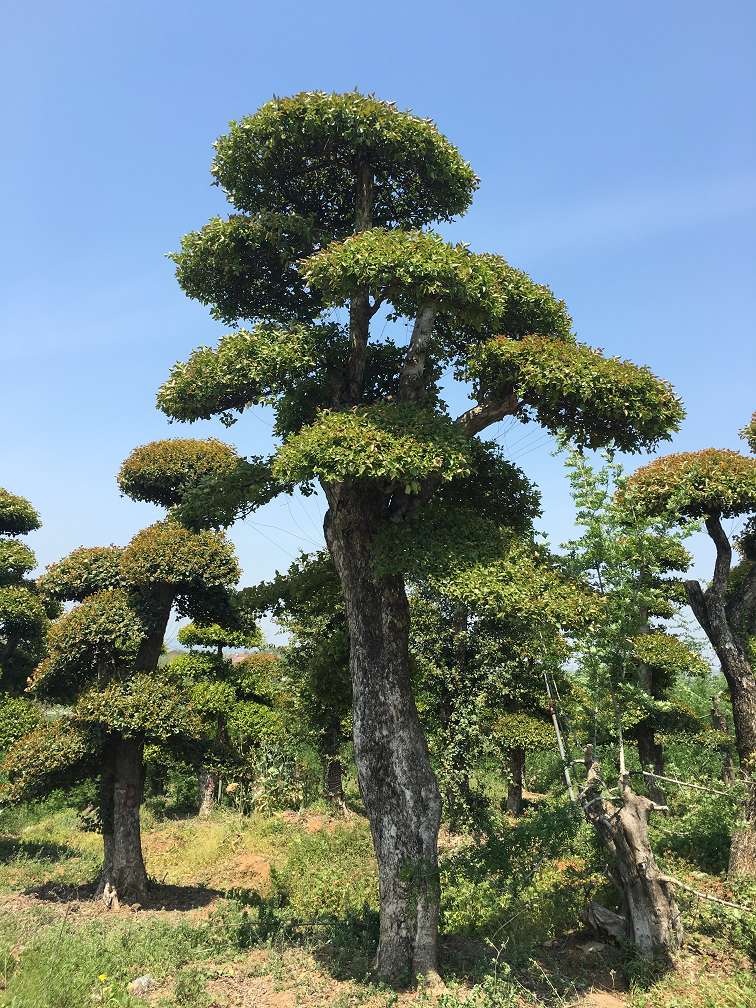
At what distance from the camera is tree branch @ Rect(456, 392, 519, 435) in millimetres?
10164

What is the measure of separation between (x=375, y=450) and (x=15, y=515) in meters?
17.7

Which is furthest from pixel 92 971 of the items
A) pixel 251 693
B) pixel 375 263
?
pixel 251 693

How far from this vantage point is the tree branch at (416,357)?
33.7 feet

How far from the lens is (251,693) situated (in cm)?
2541

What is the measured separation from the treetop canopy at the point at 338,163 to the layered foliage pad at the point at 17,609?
1410cm

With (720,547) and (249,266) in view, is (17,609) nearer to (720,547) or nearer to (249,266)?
(249,266)

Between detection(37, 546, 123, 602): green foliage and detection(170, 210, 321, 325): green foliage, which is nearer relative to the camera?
detection(170, 210, 321, 325): green foliage

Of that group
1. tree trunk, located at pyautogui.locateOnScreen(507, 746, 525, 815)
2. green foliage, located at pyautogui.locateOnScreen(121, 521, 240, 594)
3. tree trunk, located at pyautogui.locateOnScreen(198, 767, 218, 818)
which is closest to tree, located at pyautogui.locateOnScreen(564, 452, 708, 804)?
green foliage, located at pyautogui.locateOnScreen(121, 521, 240, 594)

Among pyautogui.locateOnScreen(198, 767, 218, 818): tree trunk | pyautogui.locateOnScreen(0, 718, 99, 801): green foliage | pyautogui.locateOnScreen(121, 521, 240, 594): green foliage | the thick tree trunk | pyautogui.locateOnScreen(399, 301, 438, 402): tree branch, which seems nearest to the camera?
pyautogui.locateOnScreen(399, 301, 438, 402): tree branch

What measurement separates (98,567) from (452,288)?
1046cm

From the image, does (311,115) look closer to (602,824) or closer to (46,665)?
(602,824)

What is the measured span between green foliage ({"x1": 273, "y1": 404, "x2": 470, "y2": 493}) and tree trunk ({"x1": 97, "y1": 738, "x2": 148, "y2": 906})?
929 centimetres

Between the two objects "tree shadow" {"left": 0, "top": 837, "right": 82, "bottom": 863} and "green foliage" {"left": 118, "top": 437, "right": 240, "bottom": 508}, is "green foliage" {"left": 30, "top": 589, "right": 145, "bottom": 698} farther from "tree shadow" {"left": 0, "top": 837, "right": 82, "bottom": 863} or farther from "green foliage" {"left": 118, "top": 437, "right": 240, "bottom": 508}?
"tree shadow" {"left": 0, "top": 837, "right": 82, "bottom": 863}

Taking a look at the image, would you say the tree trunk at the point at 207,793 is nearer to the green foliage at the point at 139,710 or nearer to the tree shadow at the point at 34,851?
the tree shadow at the point at 34,851
